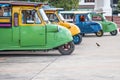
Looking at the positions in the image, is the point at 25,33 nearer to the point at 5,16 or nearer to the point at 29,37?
the point at 29,37

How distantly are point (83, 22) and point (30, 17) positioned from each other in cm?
1241

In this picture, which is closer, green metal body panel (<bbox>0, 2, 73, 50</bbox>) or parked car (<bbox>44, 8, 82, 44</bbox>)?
green metal body panel (<bbox>0, 2, 73, 50</bbox>)

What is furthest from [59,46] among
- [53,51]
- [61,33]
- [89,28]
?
[89,28]

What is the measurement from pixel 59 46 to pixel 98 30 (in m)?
14.0

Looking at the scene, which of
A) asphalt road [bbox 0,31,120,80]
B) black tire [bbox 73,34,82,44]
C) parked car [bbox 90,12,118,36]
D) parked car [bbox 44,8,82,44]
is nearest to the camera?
asphalt road [bbox 0,31,120,80]

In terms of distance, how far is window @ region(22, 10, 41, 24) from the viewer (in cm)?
1853

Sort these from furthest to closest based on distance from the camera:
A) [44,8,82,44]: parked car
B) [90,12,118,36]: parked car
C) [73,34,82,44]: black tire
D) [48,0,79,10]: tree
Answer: [48,0,79,10]: tree, [90,12,118,36]: parked car, [73,34,82,44]: black tire, [44,8,82,44]: parked car

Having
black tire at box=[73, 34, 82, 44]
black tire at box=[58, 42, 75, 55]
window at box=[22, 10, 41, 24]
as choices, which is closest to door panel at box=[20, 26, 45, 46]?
window at box=[22, 10, 41, 24]

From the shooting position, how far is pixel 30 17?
18.6 meters

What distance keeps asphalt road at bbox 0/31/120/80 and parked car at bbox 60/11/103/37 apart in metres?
9.33

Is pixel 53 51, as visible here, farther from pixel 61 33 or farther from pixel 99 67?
pixel 99 67

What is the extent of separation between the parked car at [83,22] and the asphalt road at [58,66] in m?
9.33

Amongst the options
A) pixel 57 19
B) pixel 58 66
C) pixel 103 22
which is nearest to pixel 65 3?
pixel 103 22

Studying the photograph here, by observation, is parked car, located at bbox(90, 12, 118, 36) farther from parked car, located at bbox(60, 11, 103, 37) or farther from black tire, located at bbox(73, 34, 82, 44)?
black tire, located at bbox(73, 34, 82, 44)
